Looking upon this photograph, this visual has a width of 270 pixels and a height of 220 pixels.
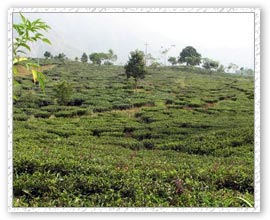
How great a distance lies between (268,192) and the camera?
143 inches

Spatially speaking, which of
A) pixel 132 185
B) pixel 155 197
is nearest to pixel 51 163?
pixel 132 185

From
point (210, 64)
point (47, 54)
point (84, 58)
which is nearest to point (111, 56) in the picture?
point (84, 58)

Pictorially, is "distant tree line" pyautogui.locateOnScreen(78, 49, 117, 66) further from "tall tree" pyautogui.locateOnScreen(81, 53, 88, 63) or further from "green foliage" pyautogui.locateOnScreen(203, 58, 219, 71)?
"green foliage" pyautogui.locateOnScreen(203, 58, 219, 71)

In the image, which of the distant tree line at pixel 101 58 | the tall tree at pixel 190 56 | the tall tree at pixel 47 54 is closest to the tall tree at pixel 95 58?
the distant tree line at pixel 101 58

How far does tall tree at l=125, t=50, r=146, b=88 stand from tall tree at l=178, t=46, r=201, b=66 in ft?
1.70

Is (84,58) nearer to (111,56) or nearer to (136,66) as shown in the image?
(111,56)

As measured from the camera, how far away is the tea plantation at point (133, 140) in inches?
139

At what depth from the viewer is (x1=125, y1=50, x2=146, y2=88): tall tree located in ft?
13.6

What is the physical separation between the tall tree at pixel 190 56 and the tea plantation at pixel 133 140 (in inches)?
19.5

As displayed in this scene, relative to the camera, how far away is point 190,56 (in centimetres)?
420

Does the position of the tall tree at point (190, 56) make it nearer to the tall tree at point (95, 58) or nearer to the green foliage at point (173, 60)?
the green foliage at point (173, 60)

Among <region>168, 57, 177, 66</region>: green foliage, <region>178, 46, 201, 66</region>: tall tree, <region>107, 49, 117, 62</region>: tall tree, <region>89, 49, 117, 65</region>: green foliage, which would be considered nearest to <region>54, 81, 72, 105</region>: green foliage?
<region>89, 49, 117, 65</region>: green foliage

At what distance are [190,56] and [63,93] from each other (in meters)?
1.80

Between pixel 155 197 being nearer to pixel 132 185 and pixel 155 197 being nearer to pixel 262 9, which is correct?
pixel 132 185
